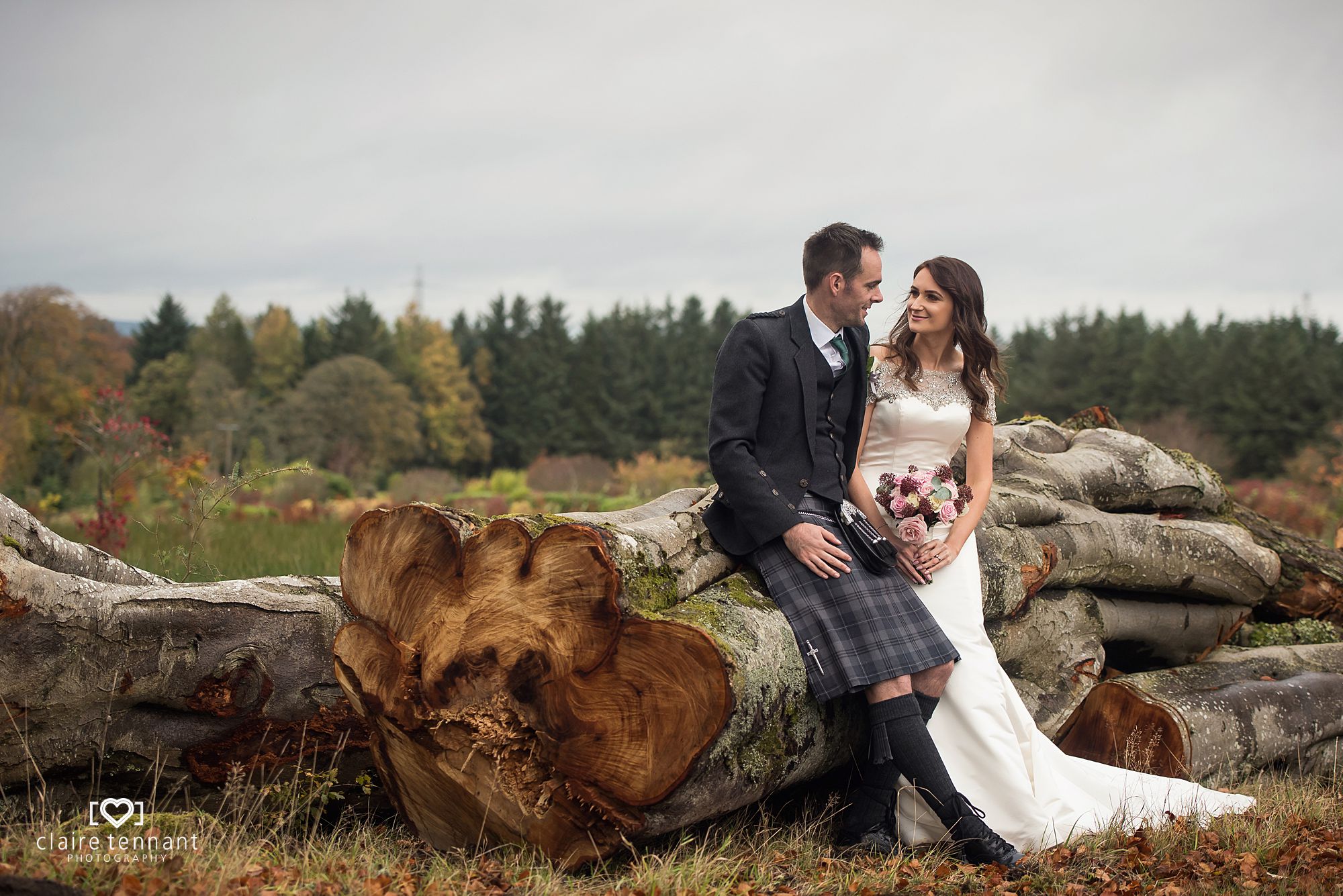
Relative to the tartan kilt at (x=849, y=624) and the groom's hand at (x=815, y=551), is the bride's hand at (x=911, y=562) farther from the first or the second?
the groom's hand at (x=815, y=551)

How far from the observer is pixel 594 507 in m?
20.3

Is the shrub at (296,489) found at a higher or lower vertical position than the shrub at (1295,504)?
higher

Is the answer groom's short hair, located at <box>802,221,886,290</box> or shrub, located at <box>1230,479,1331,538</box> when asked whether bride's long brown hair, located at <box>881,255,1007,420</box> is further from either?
shrub, located at <box>1230,479,1331,538</box>

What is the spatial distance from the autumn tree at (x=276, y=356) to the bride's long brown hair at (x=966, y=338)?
47.9m

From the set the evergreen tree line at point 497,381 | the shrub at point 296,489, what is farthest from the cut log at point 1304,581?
the evergreen tree line at point 497,381

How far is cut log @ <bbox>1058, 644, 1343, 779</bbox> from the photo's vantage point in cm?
487

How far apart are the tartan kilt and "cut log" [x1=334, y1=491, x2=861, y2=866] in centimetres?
8

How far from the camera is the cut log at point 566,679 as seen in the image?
3.15 m

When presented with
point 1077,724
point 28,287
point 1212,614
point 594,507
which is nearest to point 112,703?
point 1077,724

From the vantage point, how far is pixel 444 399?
50156 mm

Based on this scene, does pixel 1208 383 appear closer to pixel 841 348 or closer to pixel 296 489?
pixel 296 489

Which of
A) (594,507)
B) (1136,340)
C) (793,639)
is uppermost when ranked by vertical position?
(1136,340)

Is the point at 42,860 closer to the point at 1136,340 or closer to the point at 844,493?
the point at 844,493

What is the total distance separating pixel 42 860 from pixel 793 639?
2470 millimetres
